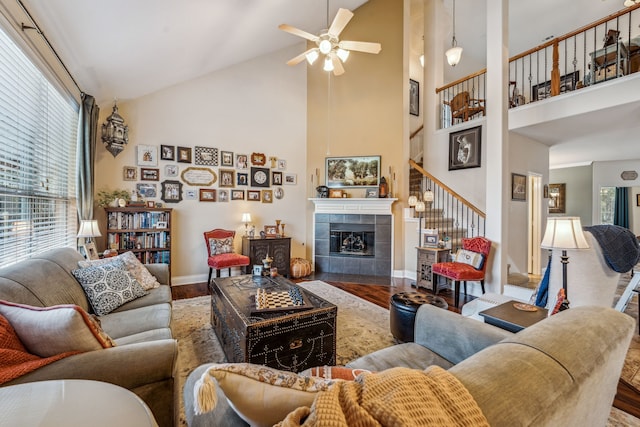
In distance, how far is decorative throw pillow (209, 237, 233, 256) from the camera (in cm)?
442

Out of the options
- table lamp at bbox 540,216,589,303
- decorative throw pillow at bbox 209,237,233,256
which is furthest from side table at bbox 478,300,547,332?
decorative throw pillow at bbox 209,237,233,256

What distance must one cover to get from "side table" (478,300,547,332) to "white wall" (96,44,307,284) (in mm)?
4022

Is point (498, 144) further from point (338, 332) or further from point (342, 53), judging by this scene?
point (338, 332)

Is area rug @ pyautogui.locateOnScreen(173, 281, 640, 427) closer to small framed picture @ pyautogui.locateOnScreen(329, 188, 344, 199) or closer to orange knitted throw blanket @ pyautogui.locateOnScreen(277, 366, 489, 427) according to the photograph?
orange knitted throw blanket @ pyautogui.locateOnScreen(277, 366, 489, 427)

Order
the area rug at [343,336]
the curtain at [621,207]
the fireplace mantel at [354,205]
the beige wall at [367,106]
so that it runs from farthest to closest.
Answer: the curtain at [621,207]
the beige wall at [367,106]
the fireplace mantel at [354,205]
the area rug at [343,336]

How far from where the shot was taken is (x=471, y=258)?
12.7 ft

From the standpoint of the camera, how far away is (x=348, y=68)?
18.4ft

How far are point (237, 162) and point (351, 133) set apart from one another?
7.73ft

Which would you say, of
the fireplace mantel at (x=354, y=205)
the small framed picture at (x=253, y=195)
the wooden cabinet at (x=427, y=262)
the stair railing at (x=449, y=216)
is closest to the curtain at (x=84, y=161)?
the small framed picture at (x=253, y=195)

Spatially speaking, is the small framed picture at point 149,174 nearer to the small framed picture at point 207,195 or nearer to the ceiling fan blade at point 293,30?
the small framed picture at point 207,195

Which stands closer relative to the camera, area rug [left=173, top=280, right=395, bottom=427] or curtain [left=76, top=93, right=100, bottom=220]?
area rug [left=173, top=280, right=395, bottom=427]

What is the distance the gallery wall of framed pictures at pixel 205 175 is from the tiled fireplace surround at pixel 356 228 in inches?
38.8

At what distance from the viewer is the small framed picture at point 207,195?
4652mm

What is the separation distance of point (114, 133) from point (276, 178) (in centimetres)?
259
